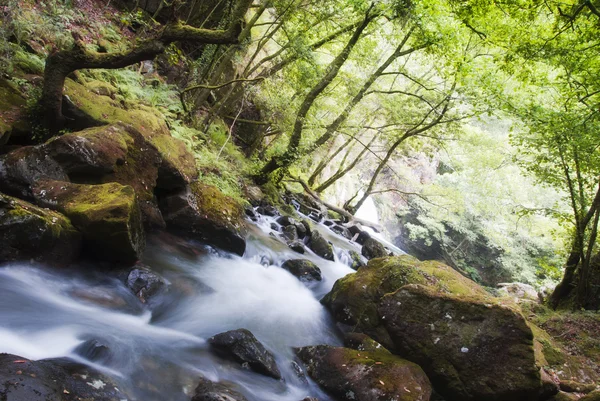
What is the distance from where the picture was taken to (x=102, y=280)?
4.84 meters

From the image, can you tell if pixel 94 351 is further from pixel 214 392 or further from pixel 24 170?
pixel 24 170

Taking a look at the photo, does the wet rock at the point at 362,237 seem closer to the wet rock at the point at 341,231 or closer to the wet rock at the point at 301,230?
the wet rock at the point at 341,231

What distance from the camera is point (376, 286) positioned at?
6617 millimetres

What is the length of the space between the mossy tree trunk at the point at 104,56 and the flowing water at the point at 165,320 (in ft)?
9.63

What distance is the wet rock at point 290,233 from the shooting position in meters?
10.9

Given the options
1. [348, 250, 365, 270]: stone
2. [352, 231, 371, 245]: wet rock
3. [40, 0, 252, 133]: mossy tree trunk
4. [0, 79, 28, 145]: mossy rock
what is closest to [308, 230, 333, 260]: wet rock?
[348, 250, 365, 270]: stone

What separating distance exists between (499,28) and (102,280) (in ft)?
33.7

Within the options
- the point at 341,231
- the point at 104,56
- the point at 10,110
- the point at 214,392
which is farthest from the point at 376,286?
the point at 341,231

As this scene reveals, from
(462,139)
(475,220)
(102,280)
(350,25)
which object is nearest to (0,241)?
(102,280)

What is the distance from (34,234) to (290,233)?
298 inches

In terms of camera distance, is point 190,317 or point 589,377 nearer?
point 190,317

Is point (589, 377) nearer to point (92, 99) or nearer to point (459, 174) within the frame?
point (92, 99)

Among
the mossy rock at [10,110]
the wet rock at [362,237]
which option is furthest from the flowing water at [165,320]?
the wet rock at [362,237]

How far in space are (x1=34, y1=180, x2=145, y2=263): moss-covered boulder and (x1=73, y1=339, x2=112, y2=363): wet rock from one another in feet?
4.49
